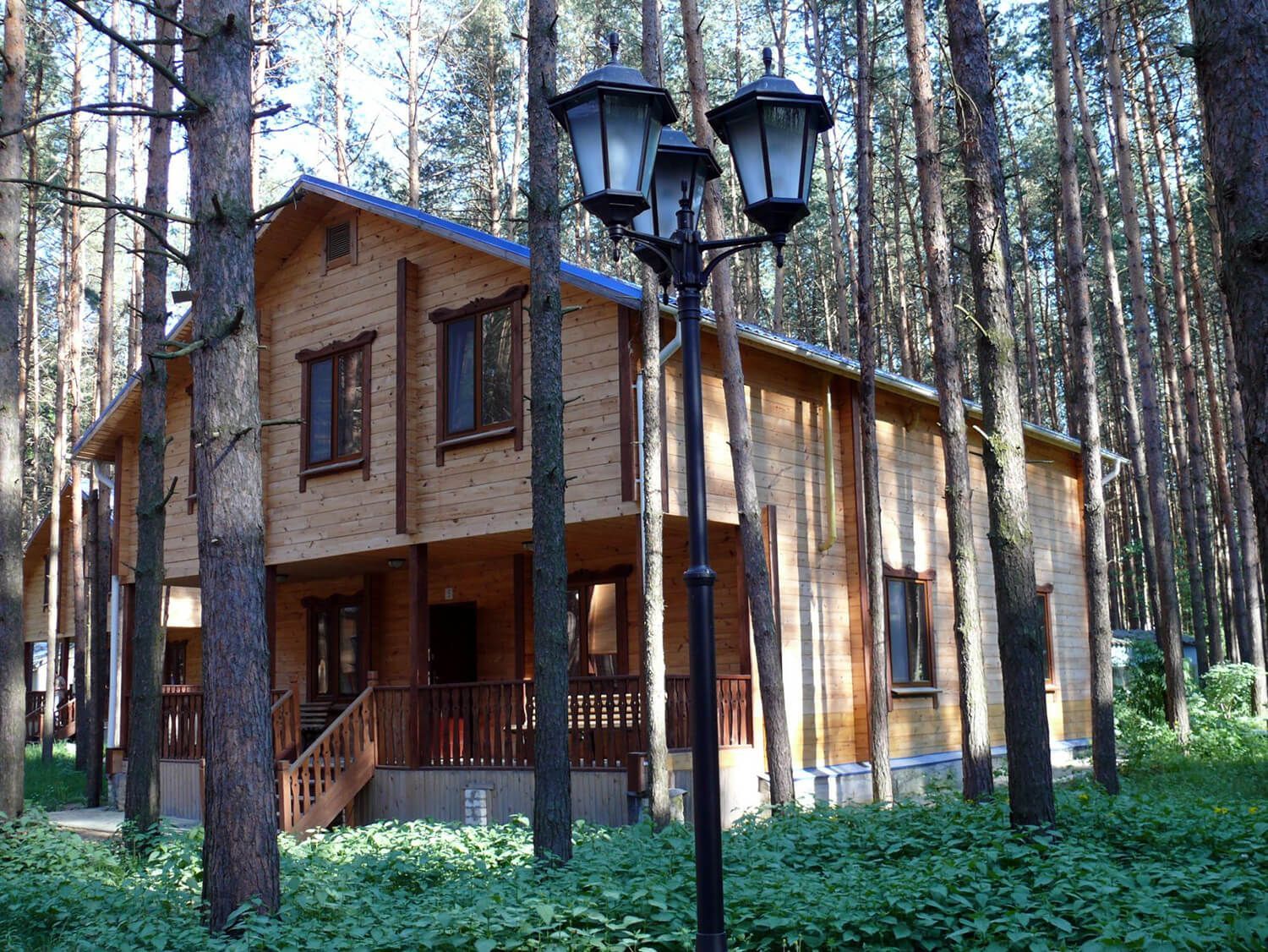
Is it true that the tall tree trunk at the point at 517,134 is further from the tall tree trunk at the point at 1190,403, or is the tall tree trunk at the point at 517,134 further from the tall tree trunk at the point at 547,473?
the tall tree trunk at the point at 547,473

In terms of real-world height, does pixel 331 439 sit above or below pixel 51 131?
below

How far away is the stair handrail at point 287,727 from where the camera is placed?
16.6 meters

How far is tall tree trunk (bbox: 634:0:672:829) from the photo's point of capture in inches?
504

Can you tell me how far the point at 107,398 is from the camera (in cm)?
2552

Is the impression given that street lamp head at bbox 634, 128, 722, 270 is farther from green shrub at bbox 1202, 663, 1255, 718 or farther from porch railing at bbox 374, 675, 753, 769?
green shrub at bbox 1202, 663, 1255, 718

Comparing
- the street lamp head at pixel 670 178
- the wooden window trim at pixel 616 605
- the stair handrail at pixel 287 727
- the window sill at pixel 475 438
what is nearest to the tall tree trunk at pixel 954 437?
the wooden window trim at pixel 616 605

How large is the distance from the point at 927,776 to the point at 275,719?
30.7ft

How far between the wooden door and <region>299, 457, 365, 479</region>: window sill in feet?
11.2

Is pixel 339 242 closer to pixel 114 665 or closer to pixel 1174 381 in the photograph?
pixel 114 665

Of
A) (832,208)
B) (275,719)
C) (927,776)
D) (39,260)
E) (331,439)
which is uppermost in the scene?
(39,260)

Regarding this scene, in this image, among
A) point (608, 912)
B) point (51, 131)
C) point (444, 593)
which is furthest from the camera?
point (51, 131)

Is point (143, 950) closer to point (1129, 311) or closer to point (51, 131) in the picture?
point (51, 131)

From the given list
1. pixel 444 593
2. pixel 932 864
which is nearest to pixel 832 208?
pixel 444 593

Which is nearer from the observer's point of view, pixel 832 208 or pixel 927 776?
pixel 927 776
